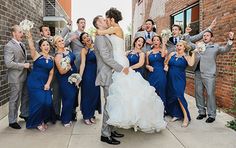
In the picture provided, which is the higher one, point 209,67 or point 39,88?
point 209,67

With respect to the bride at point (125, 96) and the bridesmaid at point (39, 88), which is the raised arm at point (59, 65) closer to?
the bridesmaid at point (39, 88)

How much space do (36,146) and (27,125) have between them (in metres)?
1.04

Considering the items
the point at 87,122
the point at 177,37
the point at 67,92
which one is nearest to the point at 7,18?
the point at 67,92

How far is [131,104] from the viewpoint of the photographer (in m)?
4.86

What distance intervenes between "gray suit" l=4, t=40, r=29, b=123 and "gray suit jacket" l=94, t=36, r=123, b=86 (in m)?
1.57

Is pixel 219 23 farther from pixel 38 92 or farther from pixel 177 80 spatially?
pixel 38 92

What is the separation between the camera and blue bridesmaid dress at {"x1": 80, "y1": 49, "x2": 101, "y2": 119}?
19.8 feet

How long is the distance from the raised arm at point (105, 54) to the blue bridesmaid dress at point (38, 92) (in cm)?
125

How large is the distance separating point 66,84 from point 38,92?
55 centimetres

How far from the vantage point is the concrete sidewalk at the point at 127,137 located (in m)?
4.85

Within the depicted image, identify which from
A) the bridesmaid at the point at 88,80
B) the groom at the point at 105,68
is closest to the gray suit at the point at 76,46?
the bridesmaid at the point at 88,80

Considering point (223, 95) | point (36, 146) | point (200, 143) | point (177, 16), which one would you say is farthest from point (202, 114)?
point (177, 16)

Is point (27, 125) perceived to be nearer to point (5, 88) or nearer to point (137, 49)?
point (5, 88)

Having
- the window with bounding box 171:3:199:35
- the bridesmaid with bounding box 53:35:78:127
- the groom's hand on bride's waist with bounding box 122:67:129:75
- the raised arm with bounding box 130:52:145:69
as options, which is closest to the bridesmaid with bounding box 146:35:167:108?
the raised arm with bounding box 130:52:145:69
